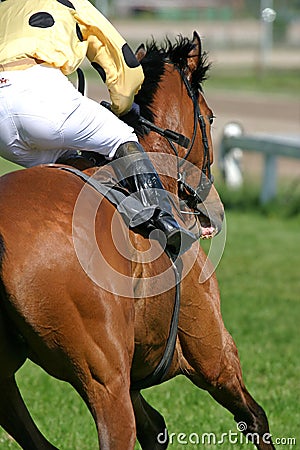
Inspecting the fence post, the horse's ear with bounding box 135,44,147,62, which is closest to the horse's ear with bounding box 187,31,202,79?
the horse's ear with bounding box 135,44,147,62

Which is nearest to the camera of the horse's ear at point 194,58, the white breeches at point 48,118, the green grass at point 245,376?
the white breeches at point 48,118

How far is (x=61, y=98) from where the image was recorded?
3562 millimetres

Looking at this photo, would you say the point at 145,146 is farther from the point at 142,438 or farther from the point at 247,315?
the point at 247,315

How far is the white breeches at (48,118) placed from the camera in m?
3.54

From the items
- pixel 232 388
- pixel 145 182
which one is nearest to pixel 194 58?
pixel 145 182

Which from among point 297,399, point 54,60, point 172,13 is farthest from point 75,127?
point 172,13

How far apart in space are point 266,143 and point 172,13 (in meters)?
35.3

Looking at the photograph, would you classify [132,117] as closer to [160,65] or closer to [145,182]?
[160,65]

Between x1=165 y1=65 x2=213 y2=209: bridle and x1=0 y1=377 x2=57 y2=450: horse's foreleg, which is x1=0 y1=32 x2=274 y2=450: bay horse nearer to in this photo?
x1=0 y1=377 x2=57 y2=450: horse's foreleg

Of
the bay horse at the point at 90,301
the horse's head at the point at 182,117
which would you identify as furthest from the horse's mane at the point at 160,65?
the bay horse at the point at 90,301

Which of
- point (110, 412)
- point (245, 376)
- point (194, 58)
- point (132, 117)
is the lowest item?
point (245, 376)

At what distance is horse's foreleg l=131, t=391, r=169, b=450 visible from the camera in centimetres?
461

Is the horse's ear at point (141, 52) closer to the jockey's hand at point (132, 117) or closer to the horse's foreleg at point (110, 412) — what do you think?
the jockey's hand at point (132, 117)

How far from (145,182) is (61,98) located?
47 centimetres
